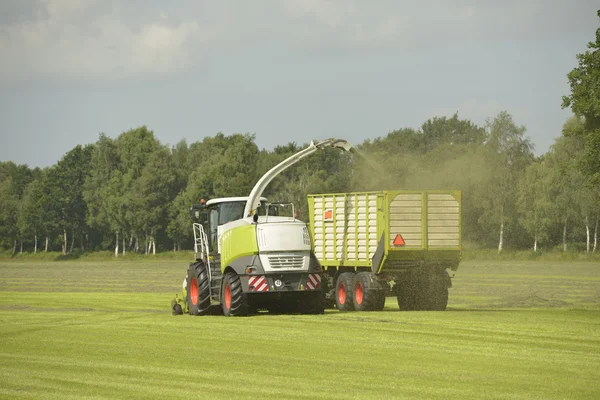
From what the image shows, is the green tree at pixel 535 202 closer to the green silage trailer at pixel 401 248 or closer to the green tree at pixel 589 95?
the green tree at pixel 589 95

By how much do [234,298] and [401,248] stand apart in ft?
19.1

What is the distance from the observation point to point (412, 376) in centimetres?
1527

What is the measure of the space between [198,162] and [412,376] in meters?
134

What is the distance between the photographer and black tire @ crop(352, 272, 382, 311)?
98.0 ft

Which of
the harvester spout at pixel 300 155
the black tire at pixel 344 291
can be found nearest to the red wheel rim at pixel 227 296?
the harvester spout at pixel 300 155

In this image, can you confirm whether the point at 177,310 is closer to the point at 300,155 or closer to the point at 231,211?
the point at 231,211

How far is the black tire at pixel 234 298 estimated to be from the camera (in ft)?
88.8

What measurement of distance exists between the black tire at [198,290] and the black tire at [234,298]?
3.94 ft

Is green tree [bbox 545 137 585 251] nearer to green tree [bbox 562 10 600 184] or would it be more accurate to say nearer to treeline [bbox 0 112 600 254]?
treeline [bbox 0 112 600 254]

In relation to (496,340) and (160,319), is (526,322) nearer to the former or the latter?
(496,340)

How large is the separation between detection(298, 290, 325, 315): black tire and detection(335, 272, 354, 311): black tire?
2.63 metres

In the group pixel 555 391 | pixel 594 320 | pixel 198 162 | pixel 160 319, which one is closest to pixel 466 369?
pixel 555 391

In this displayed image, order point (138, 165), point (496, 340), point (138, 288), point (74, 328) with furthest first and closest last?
1. point (138, 165)
2. point (138, 288)
3. point (74, 328)
4. point (496, 340)

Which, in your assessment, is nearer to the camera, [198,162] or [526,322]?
[526,322]
